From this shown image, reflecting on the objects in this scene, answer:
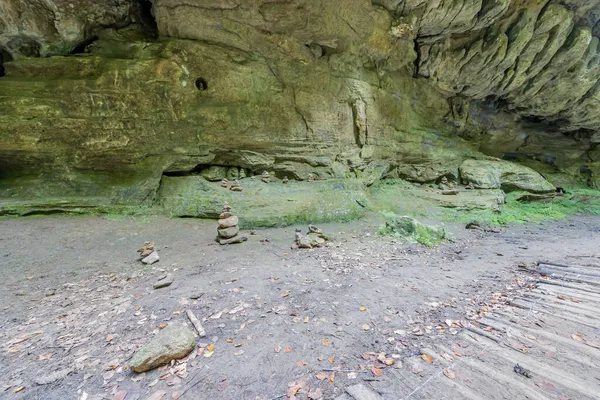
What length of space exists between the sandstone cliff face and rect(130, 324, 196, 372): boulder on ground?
752cm

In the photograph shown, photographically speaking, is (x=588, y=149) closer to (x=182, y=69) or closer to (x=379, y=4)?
(x=379, y=4)

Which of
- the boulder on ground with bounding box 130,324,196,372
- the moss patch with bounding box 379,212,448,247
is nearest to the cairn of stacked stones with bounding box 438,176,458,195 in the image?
the moss patch with bounding box 379,212,448,247

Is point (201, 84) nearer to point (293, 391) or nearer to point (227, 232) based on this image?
point (227, 232)

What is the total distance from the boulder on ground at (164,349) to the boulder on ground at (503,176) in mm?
16457

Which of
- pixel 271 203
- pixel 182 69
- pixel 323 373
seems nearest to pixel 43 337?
pixel 323 373

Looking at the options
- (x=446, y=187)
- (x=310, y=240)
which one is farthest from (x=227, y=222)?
(x=446, y=187)

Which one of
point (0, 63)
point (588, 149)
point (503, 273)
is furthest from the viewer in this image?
point (588, 149)

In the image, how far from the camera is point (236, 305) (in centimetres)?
342

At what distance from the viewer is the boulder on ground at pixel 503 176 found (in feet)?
46.9

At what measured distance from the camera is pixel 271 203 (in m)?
8.91

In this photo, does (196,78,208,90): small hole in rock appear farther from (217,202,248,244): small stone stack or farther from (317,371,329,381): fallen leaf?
(317,371,329,381): fallen leaf

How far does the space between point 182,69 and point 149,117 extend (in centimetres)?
220

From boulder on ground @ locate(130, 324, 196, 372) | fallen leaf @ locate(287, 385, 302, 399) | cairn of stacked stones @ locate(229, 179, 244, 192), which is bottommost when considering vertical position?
boulder on ground @ locate(130, 324, 196, 372)

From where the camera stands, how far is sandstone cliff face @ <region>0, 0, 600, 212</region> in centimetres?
805
